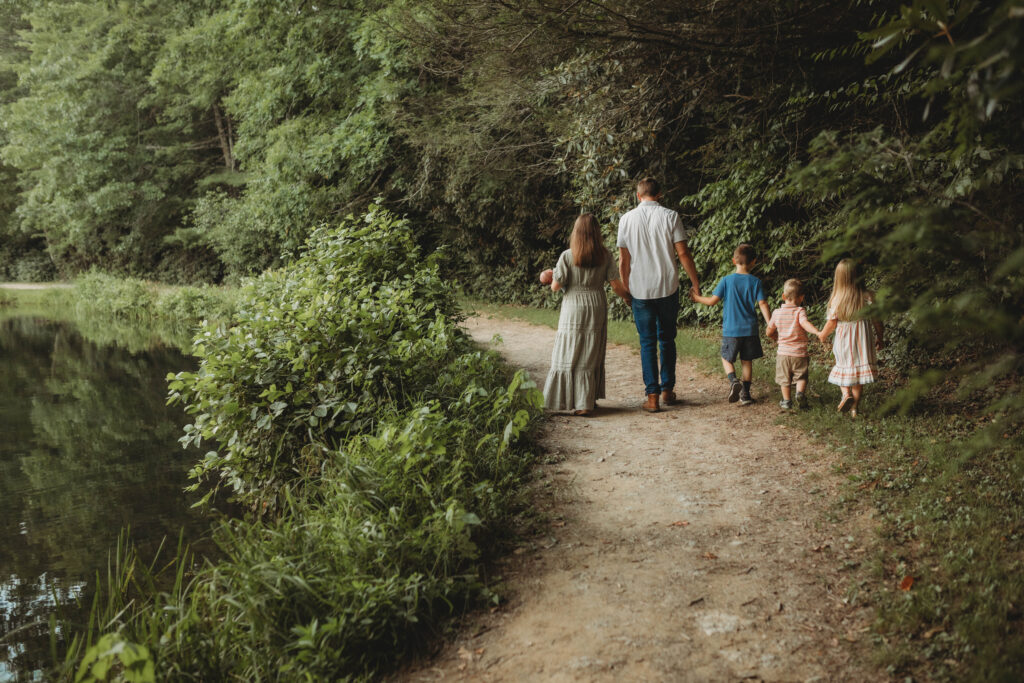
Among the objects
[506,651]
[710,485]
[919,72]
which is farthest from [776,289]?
[506,651]

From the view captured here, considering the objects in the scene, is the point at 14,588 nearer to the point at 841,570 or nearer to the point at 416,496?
the point at 416,496

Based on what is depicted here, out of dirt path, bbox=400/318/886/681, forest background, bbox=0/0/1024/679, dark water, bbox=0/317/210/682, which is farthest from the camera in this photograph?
dark water, bbox=0/317/210/682

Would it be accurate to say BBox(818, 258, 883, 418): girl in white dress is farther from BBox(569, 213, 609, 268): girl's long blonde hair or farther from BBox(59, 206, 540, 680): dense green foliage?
BBox(59, 206, 540, 680): dense green foliage

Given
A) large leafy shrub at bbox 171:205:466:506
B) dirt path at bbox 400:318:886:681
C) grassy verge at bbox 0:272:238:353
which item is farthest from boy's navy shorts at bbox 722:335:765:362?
grassy verge at bbox 0:272:238:353

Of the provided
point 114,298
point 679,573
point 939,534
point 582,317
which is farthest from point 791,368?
point 114,298

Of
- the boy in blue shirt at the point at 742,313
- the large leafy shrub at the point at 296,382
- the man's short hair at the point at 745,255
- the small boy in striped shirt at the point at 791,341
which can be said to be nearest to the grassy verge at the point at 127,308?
the large leafy shrub at the point at 296,382

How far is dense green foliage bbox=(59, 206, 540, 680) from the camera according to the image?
3.52 metres

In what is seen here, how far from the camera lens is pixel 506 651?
335cm

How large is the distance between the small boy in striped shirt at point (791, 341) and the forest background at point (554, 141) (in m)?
0.58

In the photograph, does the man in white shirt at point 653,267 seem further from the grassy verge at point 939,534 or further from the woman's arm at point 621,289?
the grassy verge at point 939,534

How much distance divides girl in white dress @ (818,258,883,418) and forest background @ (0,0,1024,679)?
0.80ft

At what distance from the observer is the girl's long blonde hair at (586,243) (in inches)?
254

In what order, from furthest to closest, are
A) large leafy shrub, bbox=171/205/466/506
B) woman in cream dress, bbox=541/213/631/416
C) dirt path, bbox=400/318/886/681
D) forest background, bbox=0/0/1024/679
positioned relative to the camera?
1. woman in cream dress, bbox=541/213/631/416
2. large leafy shrub, bbox=171/205/466/506
3. dirt path, bbox=400/318/886/681
4. forest background, bbox=0/0/1024/679

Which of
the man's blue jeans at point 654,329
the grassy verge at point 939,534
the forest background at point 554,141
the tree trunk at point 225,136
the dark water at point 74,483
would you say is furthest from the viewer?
the tree trunk at point 225,136
